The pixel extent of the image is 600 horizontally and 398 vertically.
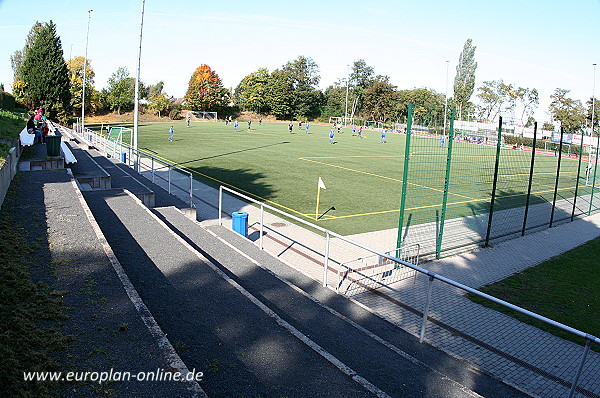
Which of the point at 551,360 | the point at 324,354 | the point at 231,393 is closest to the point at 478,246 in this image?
the point at 551,360

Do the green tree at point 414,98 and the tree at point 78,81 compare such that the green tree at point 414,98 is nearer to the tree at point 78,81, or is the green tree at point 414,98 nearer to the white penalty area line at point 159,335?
the tree at point 78,81

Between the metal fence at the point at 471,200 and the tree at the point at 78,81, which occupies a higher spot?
the tree at the point at 78,81

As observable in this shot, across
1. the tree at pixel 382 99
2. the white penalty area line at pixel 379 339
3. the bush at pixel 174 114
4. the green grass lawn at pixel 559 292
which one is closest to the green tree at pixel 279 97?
the tree at pixel 382 99

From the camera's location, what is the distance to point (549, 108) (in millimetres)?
81562

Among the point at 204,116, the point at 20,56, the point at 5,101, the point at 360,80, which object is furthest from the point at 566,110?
the point at 20,56

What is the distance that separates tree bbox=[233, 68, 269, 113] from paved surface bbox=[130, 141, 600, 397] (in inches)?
3377

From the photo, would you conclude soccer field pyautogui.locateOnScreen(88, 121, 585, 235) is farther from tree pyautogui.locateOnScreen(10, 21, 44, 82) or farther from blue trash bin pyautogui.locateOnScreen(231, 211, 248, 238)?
tree pyautogui.locateOnScreen(10, 21, 44, 82)

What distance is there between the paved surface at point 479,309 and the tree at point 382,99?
87280 millimetres

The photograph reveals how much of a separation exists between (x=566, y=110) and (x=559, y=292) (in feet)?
266

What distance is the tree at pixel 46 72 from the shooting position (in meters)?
49.9

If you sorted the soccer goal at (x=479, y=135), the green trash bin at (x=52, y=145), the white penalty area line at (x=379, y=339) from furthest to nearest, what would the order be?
the green trash bin at (x=52, y=145) → the soccer goal at (x=479, y=135) → the white penalty area line at (x=379, y=339)

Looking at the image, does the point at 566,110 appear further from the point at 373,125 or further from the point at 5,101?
the point at 5,101

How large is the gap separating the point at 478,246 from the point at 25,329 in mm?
11868

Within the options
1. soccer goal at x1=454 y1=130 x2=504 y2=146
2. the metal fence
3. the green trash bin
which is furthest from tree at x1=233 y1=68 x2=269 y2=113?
soccer goal at x1=454 y1=130 x2=504 y2=146
